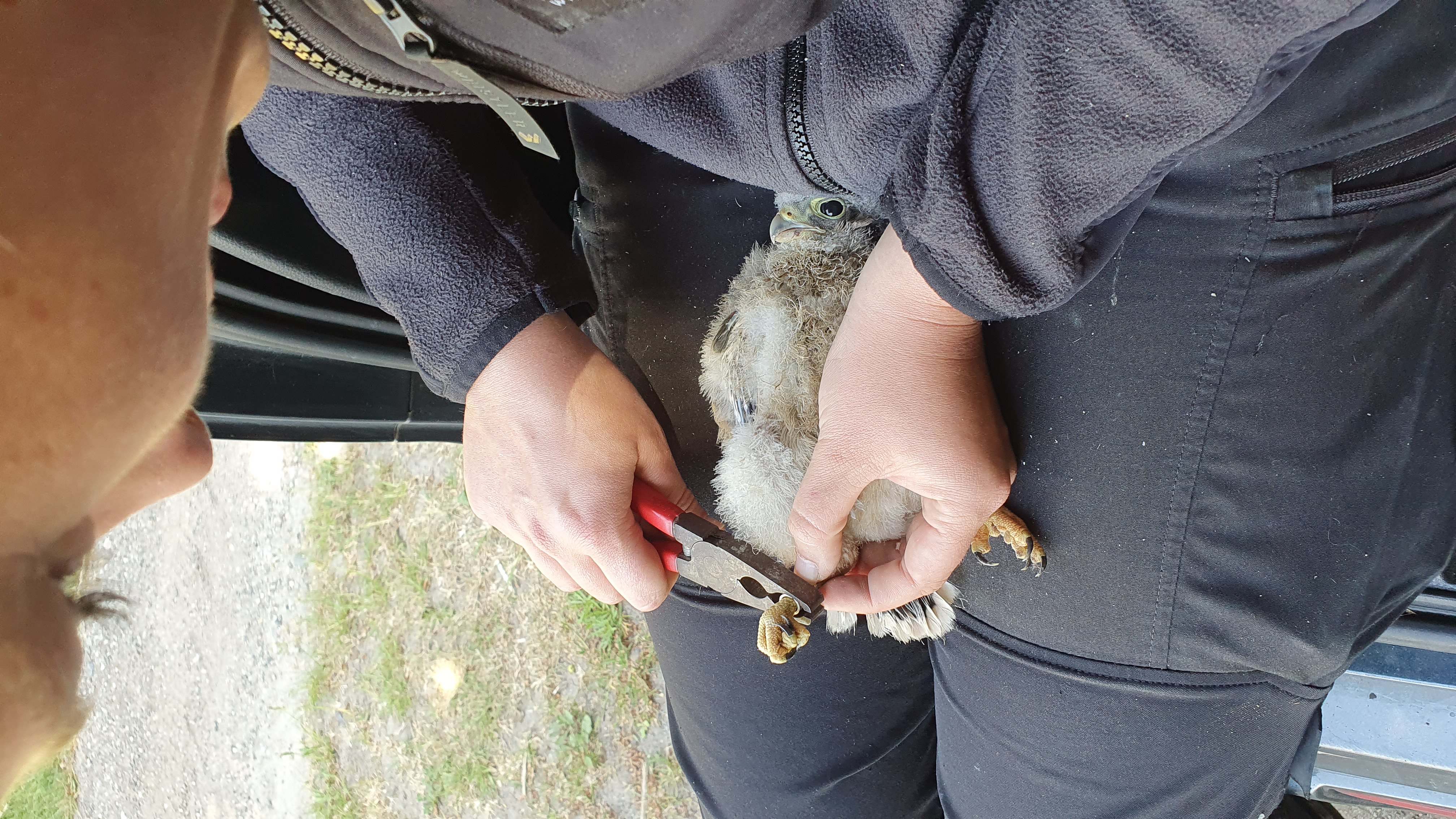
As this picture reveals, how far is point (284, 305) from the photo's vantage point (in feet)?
3.55

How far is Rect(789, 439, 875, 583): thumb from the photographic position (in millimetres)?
855

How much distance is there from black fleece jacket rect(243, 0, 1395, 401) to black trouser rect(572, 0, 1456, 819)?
154mm

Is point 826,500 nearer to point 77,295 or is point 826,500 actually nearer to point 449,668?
point 77,295

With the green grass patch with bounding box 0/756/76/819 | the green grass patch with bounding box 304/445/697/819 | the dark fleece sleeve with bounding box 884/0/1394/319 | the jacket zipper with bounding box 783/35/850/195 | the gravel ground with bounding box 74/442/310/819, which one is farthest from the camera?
the green grass patch with bounding box 0/756/76/819

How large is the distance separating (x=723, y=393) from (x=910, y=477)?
27cm

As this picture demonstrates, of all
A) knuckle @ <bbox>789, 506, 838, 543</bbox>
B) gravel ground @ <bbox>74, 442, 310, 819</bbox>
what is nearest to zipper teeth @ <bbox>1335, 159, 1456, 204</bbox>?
knuckle @ <bbox>789, 506, 838, 543</bbox>

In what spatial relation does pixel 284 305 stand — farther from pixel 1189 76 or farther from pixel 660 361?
pixel 1189 76

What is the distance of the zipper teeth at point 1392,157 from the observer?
707 millimetres

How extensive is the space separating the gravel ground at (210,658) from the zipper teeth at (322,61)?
2.07m

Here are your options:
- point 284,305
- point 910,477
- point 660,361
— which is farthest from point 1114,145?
point 284,305

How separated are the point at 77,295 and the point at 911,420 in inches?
25.7

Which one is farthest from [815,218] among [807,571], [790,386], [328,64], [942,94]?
[328,64]

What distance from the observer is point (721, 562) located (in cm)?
88

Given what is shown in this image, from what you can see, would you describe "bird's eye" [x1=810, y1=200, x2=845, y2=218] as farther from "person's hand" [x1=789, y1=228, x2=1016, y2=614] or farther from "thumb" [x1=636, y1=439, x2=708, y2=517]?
"thumb" [x1=636, y1=439, x2=708, y2=517]
